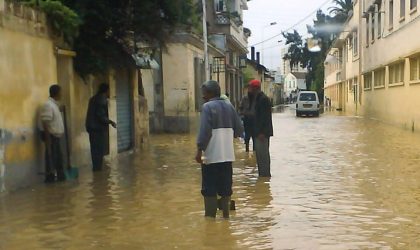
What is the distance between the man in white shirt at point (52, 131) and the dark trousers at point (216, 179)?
3844 mm

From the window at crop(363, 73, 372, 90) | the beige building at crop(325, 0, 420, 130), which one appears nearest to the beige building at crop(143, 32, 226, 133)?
the beige building at crop(325, 0, 420, 130)

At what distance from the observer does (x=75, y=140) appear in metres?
11.9

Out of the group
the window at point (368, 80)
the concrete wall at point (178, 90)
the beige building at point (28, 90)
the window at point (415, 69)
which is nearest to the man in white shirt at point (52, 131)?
the beige building at point (28, 90)

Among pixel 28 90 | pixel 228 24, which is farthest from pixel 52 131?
pixel 228 24

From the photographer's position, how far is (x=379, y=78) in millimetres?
31312

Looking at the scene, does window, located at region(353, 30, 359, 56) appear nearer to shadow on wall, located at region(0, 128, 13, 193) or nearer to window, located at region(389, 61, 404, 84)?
window, located at region(389, 61, 404, 84)

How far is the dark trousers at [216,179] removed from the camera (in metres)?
6.87

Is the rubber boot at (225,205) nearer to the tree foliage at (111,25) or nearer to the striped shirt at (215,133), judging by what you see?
the striped shirt at (215,133)

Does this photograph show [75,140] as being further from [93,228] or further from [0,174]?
[93,228]

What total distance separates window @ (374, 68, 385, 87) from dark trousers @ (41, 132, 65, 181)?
22.9m

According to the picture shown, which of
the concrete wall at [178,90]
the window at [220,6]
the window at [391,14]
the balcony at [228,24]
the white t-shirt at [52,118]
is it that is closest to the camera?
the white t-shirt at [52,118]

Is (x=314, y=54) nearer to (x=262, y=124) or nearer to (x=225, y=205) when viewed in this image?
(x=262, y=124)

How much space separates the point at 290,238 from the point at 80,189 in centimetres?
456

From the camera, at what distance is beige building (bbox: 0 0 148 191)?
8.87 metres
